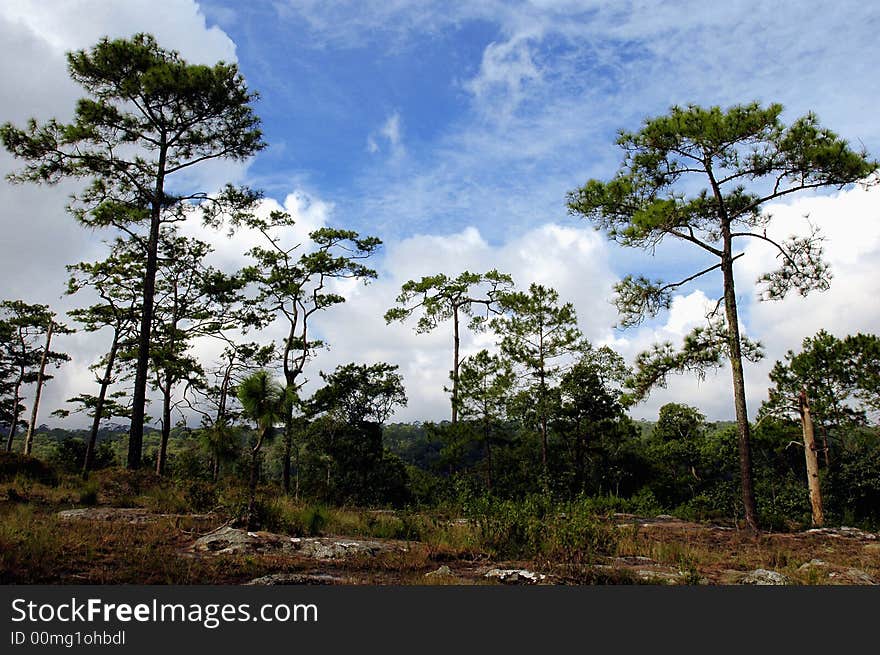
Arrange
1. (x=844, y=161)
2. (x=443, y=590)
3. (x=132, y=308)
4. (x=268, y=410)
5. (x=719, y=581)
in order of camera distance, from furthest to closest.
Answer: (x=132, y=308) → (x=844, y=161) → (x=268, y=410) → (x=719, y=581) → (x=443, y=590)

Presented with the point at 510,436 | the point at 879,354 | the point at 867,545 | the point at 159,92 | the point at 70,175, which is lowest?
the point at 867,545

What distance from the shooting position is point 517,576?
6.76m

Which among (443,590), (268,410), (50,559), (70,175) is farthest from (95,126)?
(443,590)

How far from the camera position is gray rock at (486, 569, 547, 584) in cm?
659

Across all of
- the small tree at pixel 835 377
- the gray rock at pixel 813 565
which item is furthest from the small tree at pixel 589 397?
the gray rock at pixel 813 565

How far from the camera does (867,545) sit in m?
12.4

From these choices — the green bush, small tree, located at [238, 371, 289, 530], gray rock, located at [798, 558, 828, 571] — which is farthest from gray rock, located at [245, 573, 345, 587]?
the green bush

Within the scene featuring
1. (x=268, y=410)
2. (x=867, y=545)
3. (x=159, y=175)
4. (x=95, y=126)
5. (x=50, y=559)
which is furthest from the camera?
(x=159, y=175)

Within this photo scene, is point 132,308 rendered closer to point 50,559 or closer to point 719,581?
point 50,559

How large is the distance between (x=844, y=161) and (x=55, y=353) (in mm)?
42809

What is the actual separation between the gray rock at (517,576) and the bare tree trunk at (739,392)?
9733mm

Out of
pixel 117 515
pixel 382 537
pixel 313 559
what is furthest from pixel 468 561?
pixel 117 515

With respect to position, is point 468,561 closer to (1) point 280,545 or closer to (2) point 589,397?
(1) point 280,545

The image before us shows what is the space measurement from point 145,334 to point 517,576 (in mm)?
16009
